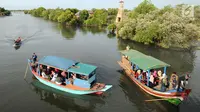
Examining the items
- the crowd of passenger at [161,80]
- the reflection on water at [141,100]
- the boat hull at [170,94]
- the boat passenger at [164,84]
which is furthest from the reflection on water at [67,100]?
the boat passenger at [164,84]

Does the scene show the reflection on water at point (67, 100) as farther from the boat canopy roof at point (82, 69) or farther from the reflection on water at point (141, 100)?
the reflection on water at point (141, 100)

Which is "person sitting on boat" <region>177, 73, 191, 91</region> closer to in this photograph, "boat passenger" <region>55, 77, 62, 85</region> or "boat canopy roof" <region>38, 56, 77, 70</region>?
"boat canopy roof" <region>38, 56, 77, 70</region>

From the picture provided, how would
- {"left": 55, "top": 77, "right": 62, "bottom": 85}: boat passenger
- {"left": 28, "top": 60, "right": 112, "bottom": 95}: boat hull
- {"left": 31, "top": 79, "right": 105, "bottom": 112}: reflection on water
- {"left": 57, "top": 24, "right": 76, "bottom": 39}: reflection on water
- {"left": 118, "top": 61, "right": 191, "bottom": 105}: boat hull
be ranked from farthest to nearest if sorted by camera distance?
{"left": 57, "top": 24, "right": 76, "bottom": 39}: reflection on water
{"left": 55, "top": 77, "right": 62, "bottom": 85}: boat passenger
{"left": 28, "top": 60, "right": 112, "bottom": 95}: boat hull
{"left": 31, "top": 79, "right": 105, "bottom": 112}: reflection on water
{"left": 118, "top": 61, "right": 191, "bottom": 105}: boat hull

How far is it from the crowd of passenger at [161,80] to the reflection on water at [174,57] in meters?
8.42

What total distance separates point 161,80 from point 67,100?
957cm

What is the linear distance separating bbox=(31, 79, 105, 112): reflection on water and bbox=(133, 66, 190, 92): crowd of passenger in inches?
222

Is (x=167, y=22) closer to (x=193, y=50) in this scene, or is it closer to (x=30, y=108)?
(x=193, y=50)

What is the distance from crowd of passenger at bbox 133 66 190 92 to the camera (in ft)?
60.0

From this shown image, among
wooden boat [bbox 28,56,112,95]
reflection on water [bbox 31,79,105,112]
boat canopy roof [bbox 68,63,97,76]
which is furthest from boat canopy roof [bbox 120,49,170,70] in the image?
reflection on water [bbox 31,79,105,112]

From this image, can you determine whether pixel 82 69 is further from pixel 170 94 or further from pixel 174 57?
pixel 174 57

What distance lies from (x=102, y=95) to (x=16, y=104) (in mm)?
8415

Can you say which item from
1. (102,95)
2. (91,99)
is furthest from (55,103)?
(102,95)

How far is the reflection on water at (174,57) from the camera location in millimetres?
30422

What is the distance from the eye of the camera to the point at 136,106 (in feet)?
61.3
